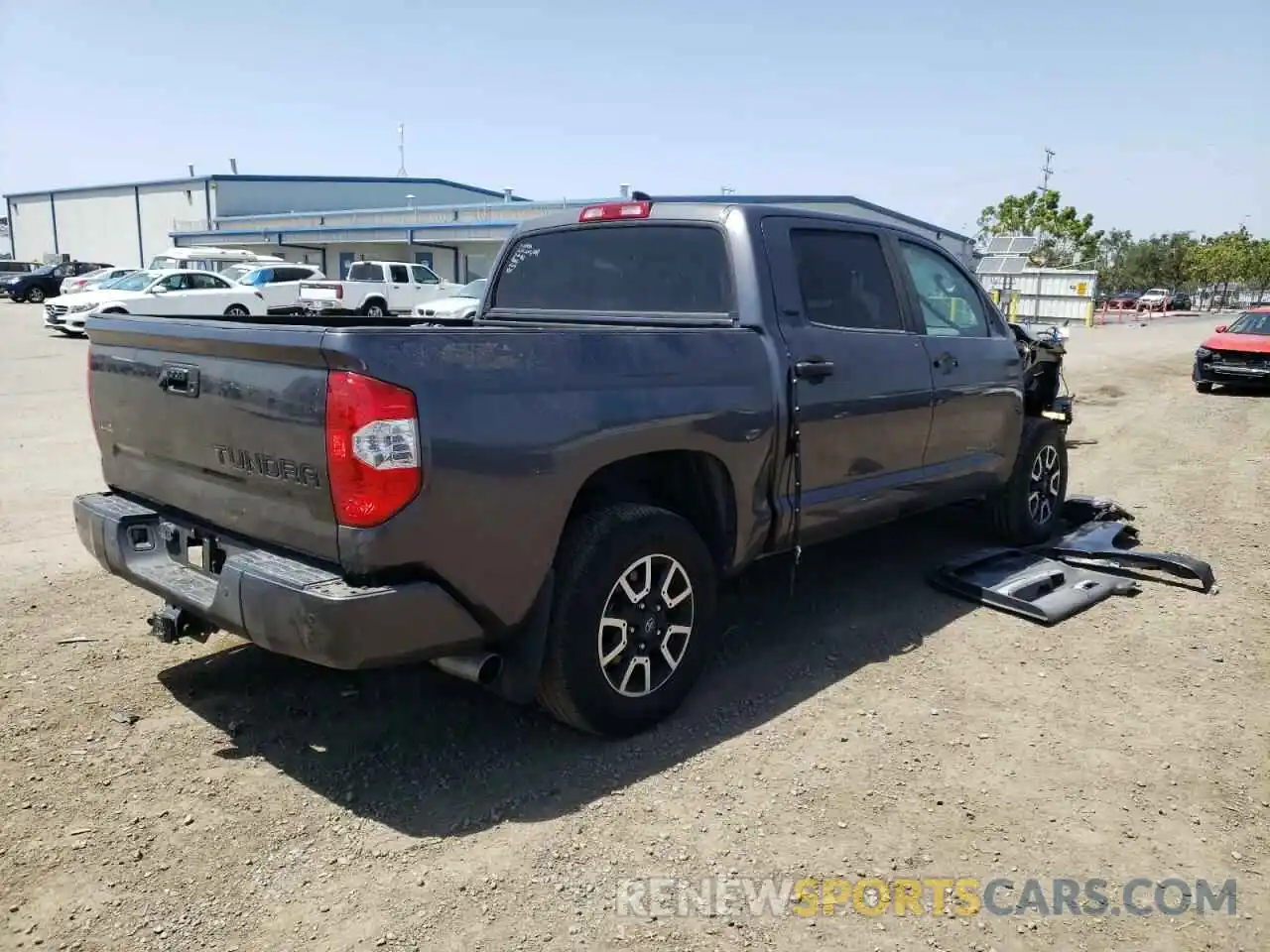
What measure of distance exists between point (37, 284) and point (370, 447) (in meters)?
44.0

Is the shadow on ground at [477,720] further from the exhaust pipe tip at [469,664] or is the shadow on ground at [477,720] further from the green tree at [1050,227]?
the green tree at [1050,227]

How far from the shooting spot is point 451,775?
3.33 m

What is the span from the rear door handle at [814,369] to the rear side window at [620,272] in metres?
0.39

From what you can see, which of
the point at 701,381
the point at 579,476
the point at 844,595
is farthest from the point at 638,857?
the point at 844,595

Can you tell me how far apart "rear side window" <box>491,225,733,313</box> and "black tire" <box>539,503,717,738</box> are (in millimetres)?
1171

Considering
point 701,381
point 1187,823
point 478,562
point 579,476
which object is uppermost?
point 701,381

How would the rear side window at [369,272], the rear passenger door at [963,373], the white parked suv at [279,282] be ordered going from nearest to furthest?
the rear passenger door at [963,373] → the white parked suv at [279,282] → the rear side window at [369,272]

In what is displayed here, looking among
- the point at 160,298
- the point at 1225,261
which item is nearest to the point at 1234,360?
the point at 160,298

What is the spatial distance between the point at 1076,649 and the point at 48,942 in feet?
13.9

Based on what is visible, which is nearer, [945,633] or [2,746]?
[2,746]

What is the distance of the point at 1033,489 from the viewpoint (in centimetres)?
620

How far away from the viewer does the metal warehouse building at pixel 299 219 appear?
38.5 metres

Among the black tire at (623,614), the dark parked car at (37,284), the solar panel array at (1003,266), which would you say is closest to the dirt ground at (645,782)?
the black tire at (623,614)

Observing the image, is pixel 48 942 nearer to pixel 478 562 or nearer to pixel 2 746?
pixel 2 746
